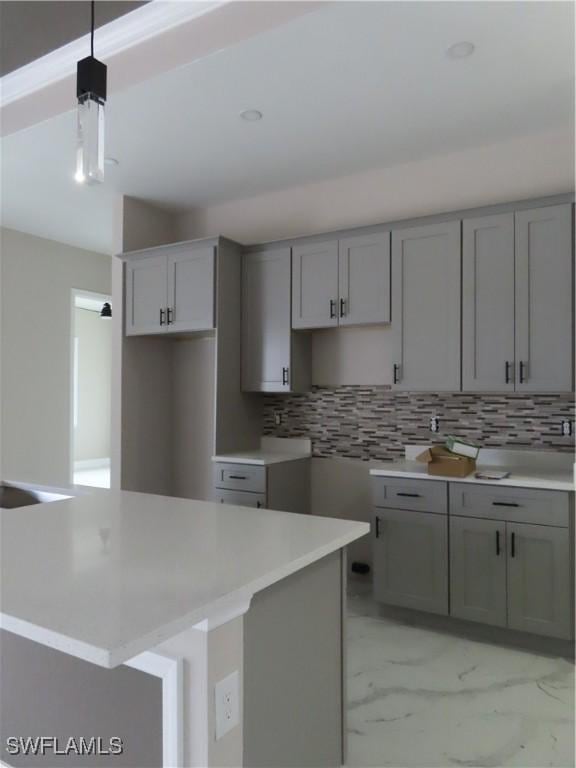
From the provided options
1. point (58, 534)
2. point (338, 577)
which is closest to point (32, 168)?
point (58, 534)

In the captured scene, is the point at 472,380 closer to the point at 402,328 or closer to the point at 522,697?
the point at 402,328

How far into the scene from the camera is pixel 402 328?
3.27 metres

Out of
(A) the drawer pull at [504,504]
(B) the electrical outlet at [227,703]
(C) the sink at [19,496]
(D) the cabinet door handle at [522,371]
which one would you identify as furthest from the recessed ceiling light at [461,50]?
(C) the sink at [19,496]

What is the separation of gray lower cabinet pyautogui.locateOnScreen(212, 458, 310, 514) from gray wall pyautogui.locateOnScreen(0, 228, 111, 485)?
2.05 meters

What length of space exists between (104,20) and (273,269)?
1781 millimetres

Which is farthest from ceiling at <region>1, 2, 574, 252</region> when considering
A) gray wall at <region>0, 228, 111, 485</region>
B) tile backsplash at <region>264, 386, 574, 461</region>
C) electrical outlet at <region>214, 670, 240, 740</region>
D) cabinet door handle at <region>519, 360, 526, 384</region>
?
electrical outlet at <region>214, 670, 240, 740</region>

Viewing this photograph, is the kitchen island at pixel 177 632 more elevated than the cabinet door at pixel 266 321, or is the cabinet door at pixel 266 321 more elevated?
the cabinet door at pixel 266 321

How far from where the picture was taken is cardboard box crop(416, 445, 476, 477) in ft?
9.62

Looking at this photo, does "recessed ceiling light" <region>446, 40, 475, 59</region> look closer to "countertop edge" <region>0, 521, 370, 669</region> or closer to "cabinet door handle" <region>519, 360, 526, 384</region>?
"cabinet door handle" <region>519, 360, 526, 384</region>

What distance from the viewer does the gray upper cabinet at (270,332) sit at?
368cm

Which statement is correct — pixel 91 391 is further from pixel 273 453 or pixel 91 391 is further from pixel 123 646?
pixel 123 646

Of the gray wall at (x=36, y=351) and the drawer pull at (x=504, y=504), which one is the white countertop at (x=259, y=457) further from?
the gray wall at (x=36, y=351)

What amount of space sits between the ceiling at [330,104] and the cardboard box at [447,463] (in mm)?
1788

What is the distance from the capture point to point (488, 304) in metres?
3.03
